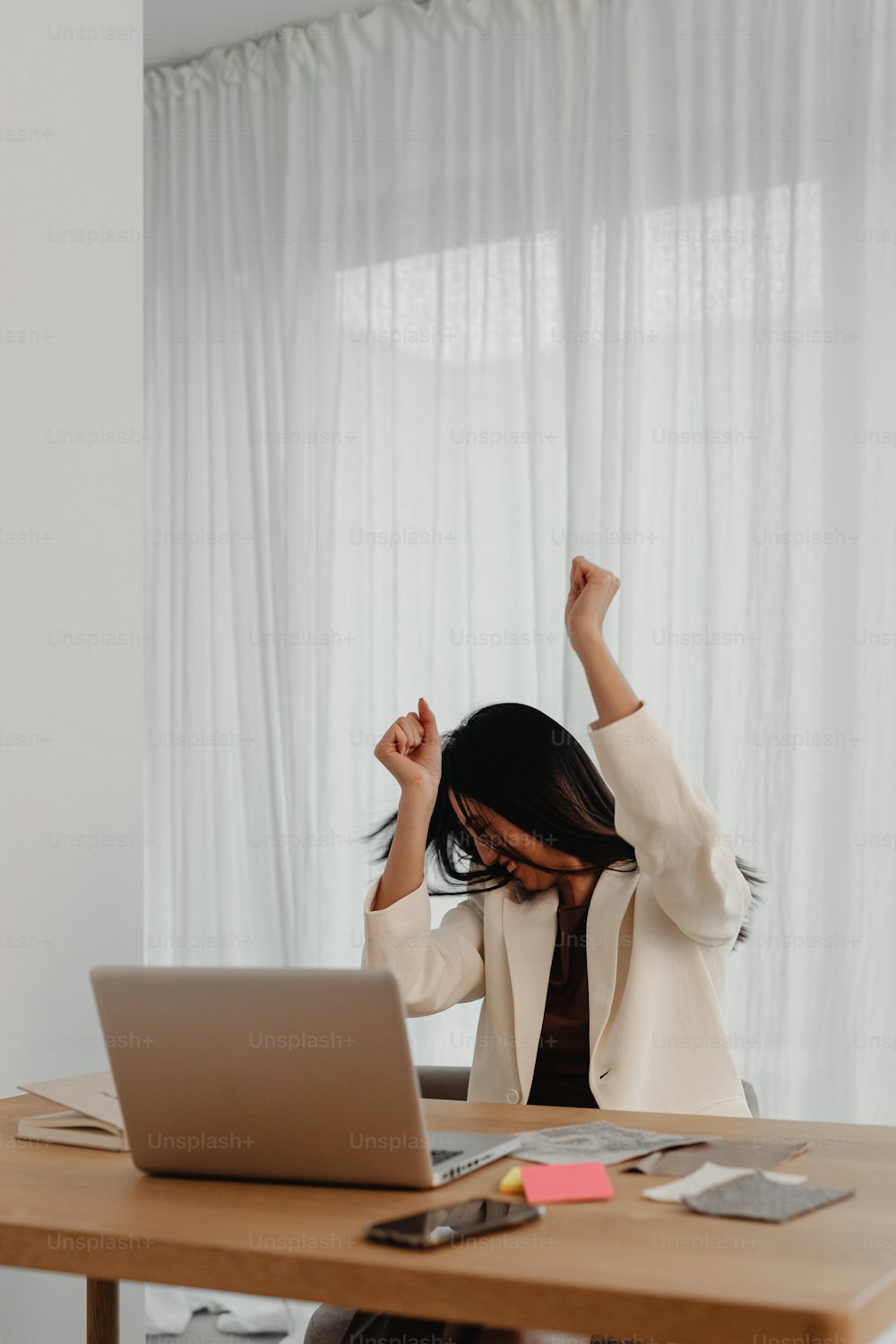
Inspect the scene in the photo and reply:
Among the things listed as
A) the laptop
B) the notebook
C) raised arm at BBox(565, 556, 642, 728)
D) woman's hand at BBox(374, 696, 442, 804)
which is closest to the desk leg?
the notebook

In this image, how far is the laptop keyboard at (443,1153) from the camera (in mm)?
1084

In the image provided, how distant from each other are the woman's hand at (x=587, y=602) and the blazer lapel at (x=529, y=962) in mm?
412

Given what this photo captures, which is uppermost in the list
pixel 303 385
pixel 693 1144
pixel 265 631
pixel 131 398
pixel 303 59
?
pixel 303 59

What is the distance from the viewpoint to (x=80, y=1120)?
1329 millimetres

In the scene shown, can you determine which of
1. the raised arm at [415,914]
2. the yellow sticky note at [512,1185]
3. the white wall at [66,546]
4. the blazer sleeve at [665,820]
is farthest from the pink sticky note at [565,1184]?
the white wall at [66,546]

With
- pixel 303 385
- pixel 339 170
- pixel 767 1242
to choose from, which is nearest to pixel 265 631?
pixel 303 385

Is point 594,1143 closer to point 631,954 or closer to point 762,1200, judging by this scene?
point 762,1200

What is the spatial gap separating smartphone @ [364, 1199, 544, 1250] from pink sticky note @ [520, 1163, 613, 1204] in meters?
0.02

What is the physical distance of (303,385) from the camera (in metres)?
3.17

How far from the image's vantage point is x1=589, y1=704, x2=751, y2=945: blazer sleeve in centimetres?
149

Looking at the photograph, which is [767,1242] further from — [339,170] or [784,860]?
[339,170]

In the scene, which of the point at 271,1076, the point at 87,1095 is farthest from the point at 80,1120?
the point at 271,1076

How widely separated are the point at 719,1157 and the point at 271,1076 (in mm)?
370

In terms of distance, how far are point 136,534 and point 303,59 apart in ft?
5.39
